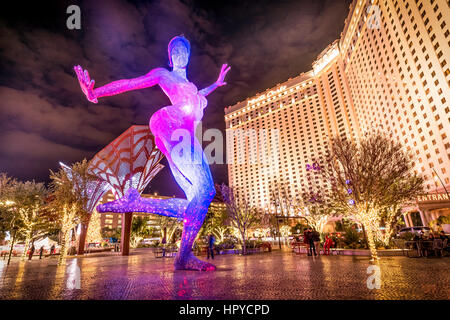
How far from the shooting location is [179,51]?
32.1 feet

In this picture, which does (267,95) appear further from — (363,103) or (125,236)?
(125,236)

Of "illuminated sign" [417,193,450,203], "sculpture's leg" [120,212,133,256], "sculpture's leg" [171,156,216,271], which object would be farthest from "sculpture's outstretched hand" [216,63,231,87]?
"illuminated sign" [417,193,450,203]

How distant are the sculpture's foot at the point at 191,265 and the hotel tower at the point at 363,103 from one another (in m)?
32.6

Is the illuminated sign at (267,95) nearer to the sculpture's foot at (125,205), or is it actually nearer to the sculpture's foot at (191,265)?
the sculpture's foot at (191,265)

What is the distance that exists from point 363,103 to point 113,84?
89.6 meters

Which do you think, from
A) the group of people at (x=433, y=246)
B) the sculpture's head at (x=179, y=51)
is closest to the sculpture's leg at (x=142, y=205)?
the sculpture's head at (x=179, y=51)

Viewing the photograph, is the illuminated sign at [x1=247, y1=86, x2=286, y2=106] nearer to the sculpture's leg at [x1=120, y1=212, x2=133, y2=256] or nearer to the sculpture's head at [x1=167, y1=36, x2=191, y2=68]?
the sculpture's leg at [x1=120, y1=212, x2=133, y2=256]

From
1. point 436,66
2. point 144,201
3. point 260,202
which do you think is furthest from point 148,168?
point 260,202

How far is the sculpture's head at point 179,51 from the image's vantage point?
9797 millimetres

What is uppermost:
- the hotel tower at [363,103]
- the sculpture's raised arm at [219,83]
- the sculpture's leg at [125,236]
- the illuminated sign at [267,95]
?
the illuminated sign at [267,95]

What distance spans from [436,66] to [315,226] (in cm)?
5199

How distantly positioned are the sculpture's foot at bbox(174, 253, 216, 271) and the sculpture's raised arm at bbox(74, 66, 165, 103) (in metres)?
6.49

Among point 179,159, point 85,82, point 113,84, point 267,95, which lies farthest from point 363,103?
point 85,82
